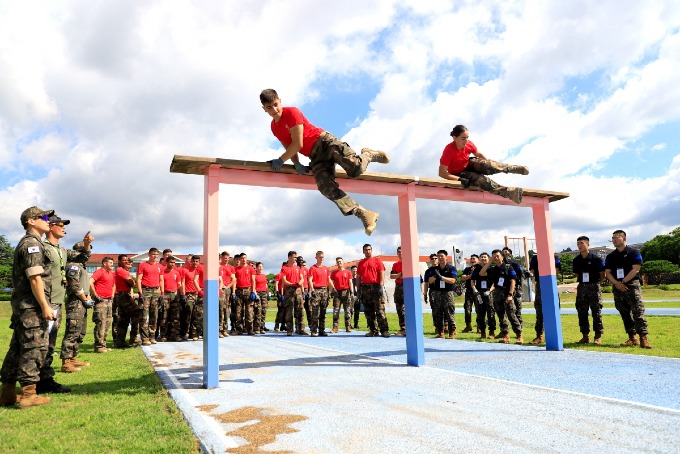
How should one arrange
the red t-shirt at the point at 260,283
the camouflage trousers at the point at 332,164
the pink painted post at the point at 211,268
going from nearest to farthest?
the pink painted post at the point at 211,268, the camouflage trousers at the point at 332,164, the red t-shirt at the point at 260,283

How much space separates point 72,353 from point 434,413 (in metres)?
6.16

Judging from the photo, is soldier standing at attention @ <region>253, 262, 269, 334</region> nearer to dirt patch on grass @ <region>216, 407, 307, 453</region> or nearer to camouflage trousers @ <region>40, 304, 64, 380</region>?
camouflage trousers @ <region>40, 304, 64, 380</region>

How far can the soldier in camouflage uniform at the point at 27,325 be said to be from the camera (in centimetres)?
477

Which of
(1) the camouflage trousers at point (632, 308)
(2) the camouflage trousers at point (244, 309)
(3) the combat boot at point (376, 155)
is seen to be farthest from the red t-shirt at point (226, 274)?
(1) the camouflage trousers at point (632, 308)

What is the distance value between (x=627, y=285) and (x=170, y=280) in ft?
32.3

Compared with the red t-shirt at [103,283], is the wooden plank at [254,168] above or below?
above

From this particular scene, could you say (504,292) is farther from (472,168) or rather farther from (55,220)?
(55,220)

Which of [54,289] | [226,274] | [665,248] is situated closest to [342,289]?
[226,274]

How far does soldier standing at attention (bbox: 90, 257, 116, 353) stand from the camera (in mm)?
9477

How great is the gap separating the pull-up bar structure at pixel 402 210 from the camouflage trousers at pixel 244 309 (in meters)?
6.63

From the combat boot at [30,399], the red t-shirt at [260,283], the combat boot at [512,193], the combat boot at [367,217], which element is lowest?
the combat boot at [30,399]

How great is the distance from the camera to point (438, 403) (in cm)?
432

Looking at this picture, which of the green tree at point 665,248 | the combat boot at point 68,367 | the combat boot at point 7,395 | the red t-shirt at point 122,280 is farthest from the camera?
the green tree at point 665,248

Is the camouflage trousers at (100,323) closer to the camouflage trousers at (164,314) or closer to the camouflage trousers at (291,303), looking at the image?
the camouflage trousers at (164,314)
